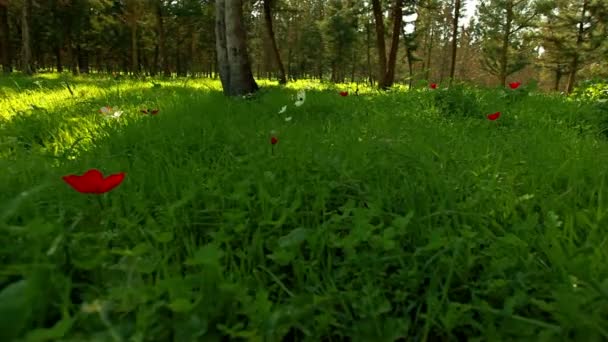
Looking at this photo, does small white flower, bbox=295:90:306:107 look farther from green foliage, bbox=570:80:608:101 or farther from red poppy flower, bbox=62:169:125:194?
green foliage, bbox=570:80:608:101

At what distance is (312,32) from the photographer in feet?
144

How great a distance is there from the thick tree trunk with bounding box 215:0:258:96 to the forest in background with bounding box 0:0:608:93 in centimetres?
787

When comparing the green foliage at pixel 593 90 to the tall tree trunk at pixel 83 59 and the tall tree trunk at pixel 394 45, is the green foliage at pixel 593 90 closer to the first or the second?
the tall tree trunk at pixel 394 45

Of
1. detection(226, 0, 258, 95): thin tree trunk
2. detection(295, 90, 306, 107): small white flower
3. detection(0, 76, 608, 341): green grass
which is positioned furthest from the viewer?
detection(226, 0, 258, 95): thin tree trunk

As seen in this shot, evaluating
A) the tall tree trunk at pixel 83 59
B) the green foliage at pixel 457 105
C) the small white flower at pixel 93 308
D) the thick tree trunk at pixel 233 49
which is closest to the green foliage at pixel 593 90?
the green foliage at pixel 457 105

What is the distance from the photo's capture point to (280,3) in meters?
21.0

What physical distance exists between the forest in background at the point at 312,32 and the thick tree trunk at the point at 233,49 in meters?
7.87

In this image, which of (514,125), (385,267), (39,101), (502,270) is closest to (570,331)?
(502,270)

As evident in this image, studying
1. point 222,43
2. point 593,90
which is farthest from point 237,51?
point 593,90

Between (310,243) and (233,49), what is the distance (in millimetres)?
5636

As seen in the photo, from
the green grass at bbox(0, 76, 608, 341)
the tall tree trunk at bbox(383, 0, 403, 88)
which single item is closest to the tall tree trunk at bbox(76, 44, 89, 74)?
the tall tree trunk at bbox(383, 0, 403, 88)

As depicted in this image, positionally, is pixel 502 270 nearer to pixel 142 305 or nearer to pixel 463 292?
pixel 463 292

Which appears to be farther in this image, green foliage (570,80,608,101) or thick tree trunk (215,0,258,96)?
thick tree trunk (215,0,258,96)

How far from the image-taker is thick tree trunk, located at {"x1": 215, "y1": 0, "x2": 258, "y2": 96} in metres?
6.16
